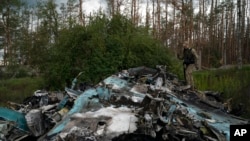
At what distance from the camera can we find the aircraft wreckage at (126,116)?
23.1 ft

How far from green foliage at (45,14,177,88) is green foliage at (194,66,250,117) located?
8.77ft

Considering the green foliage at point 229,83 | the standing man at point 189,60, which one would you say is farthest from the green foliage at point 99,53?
the standing man at point 189,60

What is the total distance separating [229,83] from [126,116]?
10310mm

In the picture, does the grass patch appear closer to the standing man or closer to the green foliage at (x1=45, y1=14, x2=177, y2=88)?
the green foliage at (x1=45, y1=14, x2=177, y2=88)

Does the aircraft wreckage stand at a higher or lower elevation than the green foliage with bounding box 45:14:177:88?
lower

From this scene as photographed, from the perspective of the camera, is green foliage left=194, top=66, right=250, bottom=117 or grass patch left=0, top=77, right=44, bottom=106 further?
grass patch left=0, top=77, right=44, bottom=106

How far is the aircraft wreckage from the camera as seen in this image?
23.1 ft

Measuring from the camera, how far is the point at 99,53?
49.4 feet

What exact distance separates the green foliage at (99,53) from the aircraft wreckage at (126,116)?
161 inches

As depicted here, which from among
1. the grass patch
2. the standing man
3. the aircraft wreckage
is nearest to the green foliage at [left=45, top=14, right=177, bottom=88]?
the standing man

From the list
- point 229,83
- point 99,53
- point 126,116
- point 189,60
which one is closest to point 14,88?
point 99,53

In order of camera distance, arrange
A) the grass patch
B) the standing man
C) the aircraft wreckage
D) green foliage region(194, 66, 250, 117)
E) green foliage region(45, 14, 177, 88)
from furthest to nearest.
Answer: the grass patch → green foliage region(45, 14, 177, 88) → green foliage region(194, 66, 250, 117) → the standing man → the aircraft wreckage

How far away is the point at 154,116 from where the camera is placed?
7309mm

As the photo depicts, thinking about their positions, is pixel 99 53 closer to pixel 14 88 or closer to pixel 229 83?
pixel 229 83
